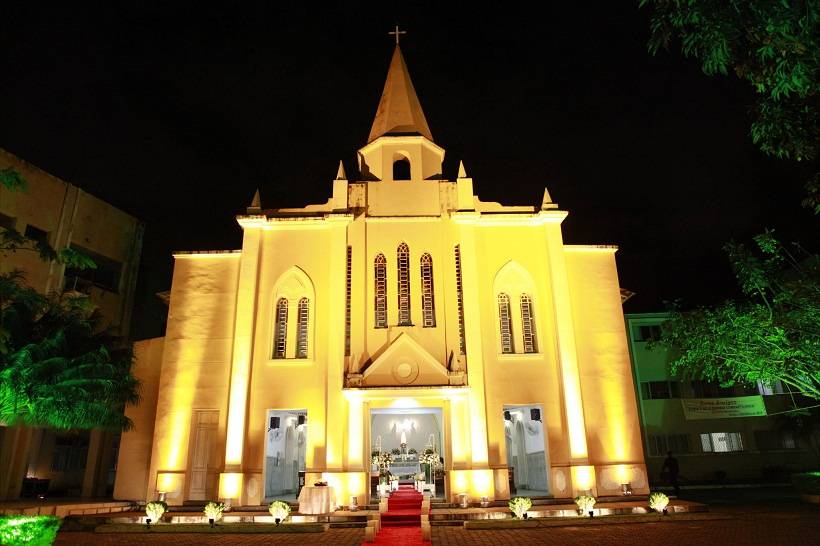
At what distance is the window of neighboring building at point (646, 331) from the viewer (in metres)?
28.9

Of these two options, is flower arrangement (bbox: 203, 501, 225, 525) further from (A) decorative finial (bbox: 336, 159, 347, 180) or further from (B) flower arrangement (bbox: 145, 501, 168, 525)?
(A) decorative finial (bbox: 336, 159, 347, 180)

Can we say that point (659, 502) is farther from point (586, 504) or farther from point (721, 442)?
point (721, 442)

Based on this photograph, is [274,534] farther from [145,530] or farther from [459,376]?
[459,376]

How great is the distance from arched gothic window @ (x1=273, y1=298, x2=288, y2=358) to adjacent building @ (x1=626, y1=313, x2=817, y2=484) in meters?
17.5

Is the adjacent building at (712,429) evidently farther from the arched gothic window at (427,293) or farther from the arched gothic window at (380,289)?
the arched gothic window at (380,289)

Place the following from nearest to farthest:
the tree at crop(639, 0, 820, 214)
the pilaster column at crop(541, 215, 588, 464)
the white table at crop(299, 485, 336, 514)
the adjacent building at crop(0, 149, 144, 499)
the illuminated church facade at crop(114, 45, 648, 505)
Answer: the tree at crop(639, 0, 820, 214) → the white table at crop(299, 485, 336, 514) → the illuminated church facade at crop(114, 45, 648, 505) → the pilaster column at crop(541, 215, 588, 464) → the adjacent building at crop(0, 149, 144, 499)

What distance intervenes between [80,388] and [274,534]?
5.90 meters

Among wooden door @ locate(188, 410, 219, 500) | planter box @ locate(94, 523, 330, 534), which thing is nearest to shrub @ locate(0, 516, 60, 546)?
planter box @ locate(94, 523, 330, 534)

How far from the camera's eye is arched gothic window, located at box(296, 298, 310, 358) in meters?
18.6

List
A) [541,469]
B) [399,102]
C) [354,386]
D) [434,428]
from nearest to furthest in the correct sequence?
[354,386] → [541,469] → [399,102] → [434,428]

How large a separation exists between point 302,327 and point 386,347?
3.17m

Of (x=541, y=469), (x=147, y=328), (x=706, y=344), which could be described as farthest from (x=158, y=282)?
(x=706, y=344)

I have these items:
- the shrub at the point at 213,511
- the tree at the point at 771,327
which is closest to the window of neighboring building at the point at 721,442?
the tree at the point at 771,327

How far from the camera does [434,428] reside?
2480 cm
